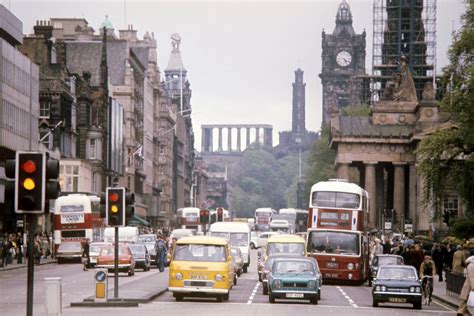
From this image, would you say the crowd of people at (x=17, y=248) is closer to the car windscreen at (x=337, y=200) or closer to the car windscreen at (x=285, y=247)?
the car windscreen at (x=337, y=200)

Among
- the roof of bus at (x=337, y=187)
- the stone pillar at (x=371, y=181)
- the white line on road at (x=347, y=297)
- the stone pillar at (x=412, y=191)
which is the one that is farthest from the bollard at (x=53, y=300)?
the stone pillar at (x=371, y=181)

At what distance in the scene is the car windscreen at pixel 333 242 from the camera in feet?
207

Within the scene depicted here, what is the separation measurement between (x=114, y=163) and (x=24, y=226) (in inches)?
2193

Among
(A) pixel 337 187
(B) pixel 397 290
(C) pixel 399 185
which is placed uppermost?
(C) pixel 399 185

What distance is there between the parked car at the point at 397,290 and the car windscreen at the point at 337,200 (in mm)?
18270

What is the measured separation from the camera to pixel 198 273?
148 feet

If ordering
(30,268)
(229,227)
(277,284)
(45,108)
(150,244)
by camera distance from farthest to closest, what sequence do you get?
(45,108), (150,244), (229,227), (277,284), (30,268)

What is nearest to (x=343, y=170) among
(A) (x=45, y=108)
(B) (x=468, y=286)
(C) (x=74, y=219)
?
(A) (x=45, y=108)

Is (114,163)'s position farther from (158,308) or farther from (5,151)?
(158,308)

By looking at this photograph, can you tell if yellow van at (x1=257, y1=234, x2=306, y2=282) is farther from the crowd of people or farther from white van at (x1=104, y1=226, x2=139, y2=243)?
white van at (x1=104, y1=226, x2=139, y2=243)

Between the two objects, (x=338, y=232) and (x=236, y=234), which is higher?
(x=338, y=232)

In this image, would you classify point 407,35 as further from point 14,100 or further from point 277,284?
point 277,284

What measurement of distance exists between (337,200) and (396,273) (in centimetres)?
1815

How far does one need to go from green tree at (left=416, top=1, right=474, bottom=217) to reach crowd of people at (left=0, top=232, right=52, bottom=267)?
75.7ft
